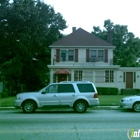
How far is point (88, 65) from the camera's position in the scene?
35.1m

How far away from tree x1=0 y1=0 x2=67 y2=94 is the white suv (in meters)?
14.0

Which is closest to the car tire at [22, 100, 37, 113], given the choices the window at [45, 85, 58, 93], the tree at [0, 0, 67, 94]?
the window at [45, 85, 58, 93]

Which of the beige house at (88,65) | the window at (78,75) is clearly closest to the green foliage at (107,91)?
the beige house at (88,65)

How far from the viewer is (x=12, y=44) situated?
3328 cm

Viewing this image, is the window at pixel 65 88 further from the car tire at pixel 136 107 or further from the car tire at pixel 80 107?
the car tire at pixel 136 107

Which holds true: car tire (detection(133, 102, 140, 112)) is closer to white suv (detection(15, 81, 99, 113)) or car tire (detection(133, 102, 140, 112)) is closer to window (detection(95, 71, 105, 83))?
white suv (detection(15, 81, 99, 113))

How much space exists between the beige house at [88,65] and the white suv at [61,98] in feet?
56.3

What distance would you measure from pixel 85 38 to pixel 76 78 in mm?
5914

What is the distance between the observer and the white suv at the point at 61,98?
16.0 meters

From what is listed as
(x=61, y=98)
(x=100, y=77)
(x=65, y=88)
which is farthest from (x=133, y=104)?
(x=100, y=77)

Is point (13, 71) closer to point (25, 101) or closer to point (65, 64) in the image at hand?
point (65, 64)

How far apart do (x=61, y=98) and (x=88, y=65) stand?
1932 centimetres

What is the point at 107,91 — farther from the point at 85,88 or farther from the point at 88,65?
the point at 85,88

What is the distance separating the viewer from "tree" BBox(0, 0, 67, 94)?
28891mm
